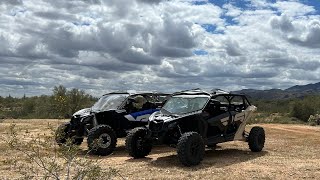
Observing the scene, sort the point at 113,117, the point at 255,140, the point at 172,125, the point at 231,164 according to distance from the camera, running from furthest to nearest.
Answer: the point at 113,117 < the point at 255,140 < the point at 172,125 < the point at 231,164

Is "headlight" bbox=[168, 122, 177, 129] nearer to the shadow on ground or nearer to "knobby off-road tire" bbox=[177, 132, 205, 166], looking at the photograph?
"knobby off-road tire" bbox=[177, 132, 205, 166]

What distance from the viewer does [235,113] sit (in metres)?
12.6

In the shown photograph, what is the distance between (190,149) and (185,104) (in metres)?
1.97

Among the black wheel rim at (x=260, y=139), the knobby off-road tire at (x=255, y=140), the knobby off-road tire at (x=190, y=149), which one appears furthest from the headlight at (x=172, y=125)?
the black wheel rim at (x=260, y=139)

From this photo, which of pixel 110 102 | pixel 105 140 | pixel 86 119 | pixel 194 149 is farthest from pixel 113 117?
pixel 194 149

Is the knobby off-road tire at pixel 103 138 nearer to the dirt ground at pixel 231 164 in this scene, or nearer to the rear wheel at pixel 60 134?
the dirt ground at pixel 231 164

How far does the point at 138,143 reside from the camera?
11.7 m

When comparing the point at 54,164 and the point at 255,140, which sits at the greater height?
the point at 54,164

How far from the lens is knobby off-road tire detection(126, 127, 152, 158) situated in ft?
38.1

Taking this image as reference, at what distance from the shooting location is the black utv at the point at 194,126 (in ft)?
34.6

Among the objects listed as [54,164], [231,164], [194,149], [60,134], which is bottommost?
[231,164]

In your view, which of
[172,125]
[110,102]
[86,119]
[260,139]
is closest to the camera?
[172,125]

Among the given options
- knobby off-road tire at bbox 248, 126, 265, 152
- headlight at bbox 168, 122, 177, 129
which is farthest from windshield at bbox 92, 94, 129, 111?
knobby off-road tire at bbox 248, 126, 265, 152

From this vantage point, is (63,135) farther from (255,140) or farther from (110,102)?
Answer: (255,140)
